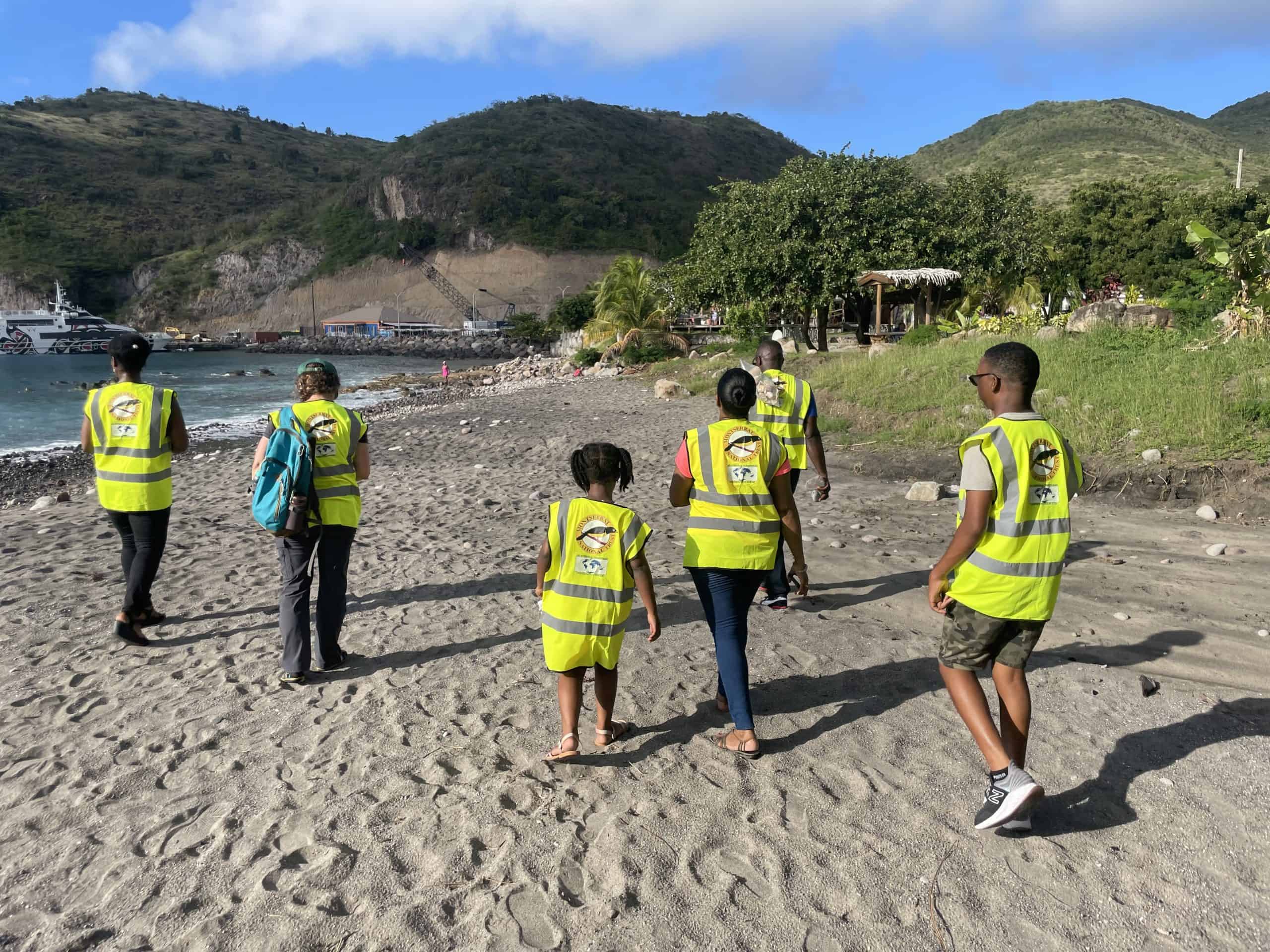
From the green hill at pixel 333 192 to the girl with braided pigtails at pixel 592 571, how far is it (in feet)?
300

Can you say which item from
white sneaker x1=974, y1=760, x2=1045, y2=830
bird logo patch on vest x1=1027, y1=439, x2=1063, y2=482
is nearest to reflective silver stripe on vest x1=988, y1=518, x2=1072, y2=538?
bird logo patch on vest x1=1027, y1=439, x2=1063, y2=482

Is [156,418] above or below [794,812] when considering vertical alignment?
above

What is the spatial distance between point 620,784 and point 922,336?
17777 millimetres

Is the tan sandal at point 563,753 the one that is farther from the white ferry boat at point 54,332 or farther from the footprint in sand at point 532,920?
the white ferry boat at point 54,332

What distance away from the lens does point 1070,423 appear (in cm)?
949

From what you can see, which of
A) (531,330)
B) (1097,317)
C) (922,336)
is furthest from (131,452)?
(531,330)

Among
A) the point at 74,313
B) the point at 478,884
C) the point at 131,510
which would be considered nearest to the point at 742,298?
the point at 131,510

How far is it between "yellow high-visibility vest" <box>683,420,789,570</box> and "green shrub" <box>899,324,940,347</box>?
15901 millimetres

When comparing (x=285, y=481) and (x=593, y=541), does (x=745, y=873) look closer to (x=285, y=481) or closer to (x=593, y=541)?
(x=593, y=541)

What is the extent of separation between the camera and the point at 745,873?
2699 millimetres

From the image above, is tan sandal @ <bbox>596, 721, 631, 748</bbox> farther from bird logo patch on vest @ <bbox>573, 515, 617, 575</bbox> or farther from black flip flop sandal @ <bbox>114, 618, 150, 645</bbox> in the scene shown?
black flip flop sandal @ <bbox>114, 618, 150, 645</bbox>

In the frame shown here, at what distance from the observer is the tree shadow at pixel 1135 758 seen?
9.75 feet

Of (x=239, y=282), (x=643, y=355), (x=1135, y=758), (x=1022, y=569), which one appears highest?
(x=239, y=282)

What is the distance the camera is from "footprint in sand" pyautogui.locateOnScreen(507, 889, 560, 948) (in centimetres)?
239
